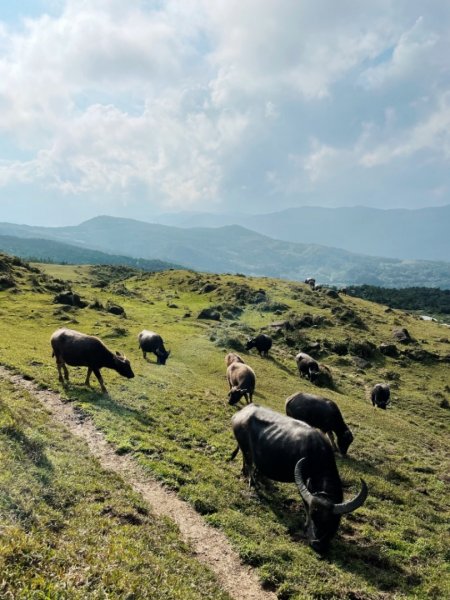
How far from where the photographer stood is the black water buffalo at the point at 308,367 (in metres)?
42.9

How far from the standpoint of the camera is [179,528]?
12672 mm

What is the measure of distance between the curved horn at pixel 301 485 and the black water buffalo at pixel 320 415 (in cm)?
740

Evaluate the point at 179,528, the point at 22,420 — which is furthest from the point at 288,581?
the point at 22,420

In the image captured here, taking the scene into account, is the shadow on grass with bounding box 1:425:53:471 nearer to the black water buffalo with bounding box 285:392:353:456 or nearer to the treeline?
the black water buffalo with bounding box 285:392:353:456

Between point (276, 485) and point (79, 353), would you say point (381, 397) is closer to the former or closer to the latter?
point (276, 485)

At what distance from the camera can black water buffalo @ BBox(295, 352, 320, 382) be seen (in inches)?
1689

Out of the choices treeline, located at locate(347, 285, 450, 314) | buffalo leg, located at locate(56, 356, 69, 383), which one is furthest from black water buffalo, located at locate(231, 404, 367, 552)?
treeline, located at locate(347, 285, 450, 314)

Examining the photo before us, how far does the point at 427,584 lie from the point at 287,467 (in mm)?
4871

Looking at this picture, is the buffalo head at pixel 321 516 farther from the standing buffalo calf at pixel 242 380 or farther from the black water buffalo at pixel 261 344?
the black water buffalo at pixel 261 344

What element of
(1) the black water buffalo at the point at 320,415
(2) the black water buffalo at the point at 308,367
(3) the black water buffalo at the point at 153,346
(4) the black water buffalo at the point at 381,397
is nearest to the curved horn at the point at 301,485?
(1) the black water buffalo at the point at 320,415

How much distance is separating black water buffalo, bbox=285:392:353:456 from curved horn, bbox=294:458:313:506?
7396mm

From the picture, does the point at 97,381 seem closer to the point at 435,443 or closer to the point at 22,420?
the point at 22,420

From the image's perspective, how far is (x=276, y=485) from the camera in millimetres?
16266

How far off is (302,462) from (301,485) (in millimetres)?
957
